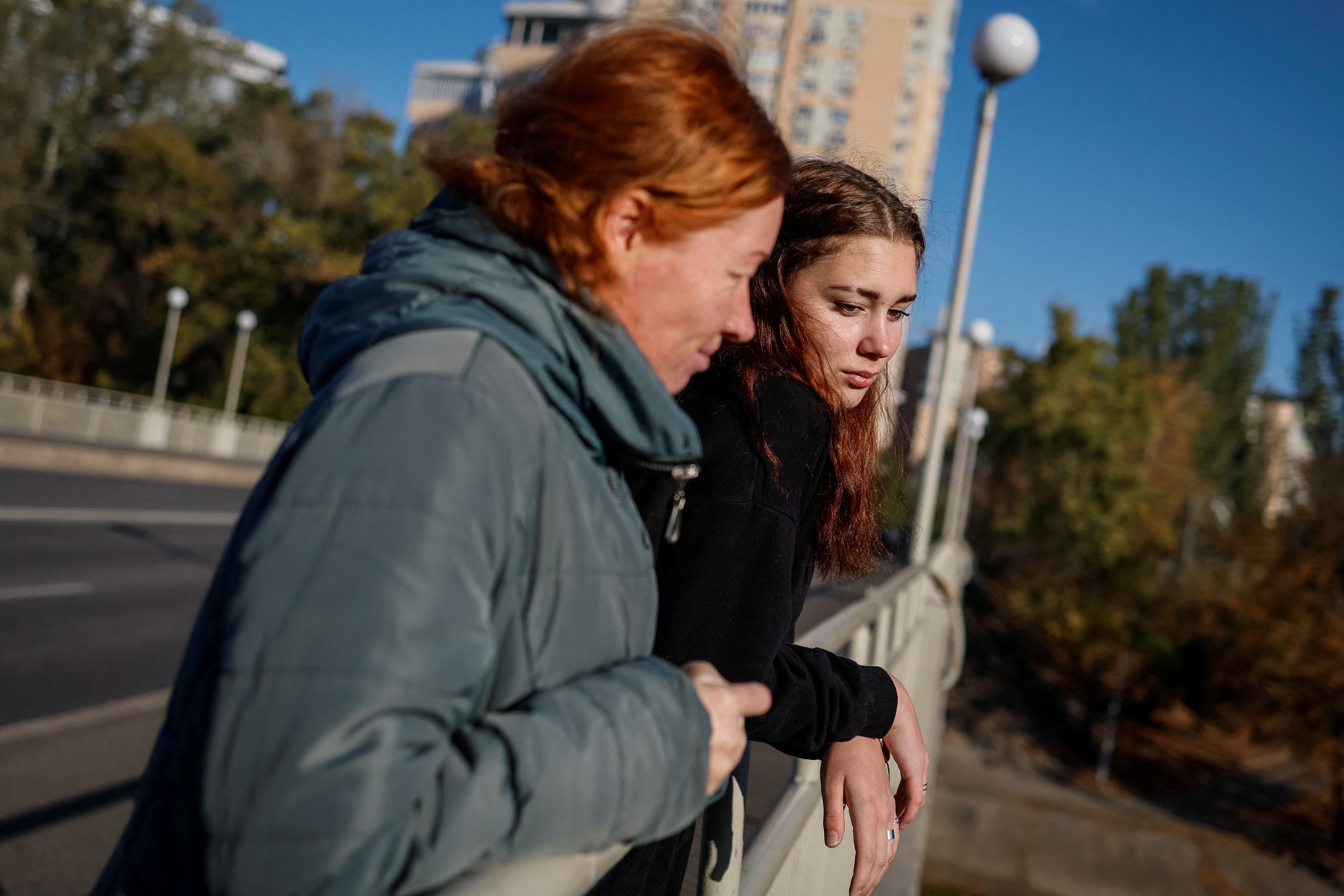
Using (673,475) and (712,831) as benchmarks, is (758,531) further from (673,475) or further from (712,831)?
(712,831)

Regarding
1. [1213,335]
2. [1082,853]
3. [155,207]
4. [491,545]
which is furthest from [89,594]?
[1213,335]

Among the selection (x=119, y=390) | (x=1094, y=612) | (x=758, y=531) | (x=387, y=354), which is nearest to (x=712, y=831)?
(x=758, y=531)

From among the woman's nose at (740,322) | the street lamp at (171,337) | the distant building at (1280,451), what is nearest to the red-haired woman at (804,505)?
the woman's nose at (740,322)

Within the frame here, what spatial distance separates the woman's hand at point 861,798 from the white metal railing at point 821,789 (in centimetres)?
14

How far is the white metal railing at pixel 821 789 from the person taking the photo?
134cm

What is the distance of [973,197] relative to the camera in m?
8.70

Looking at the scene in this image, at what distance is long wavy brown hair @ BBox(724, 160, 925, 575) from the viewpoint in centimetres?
160

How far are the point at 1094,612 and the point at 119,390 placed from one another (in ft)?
123

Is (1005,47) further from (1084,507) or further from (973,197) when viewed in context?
(1084,507)

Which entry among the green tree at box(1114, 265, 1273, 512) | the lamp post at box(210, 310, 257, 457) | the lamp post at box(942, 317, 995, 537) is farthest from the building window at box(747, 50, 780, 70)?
the lamp post at box(942, 317, 995, 537)

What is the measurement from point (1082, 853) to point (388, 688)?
92.7 feet

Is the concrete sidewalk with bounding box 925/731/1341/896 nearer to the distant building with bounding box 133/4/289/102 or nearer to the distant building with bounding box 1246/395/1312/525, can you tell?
the distant building with bounding box 1246/395/1312/525

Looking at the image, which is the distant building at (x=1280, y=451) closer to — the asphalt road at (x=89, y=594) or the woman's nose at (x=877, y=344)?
the asphalt road at (x=89, y=594)

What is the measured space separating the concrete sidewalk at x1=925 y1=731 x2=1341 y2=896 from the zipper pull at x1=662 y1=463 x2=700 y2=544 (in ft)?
83.0
